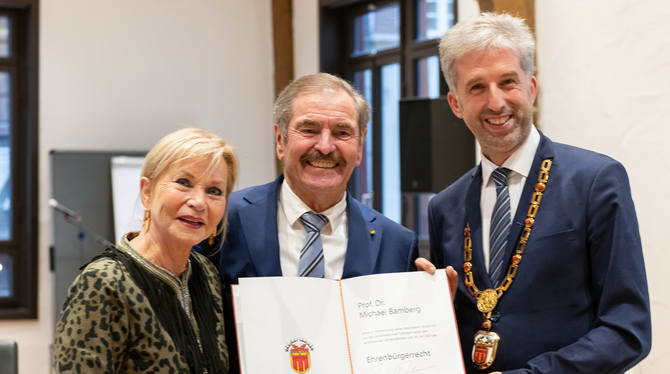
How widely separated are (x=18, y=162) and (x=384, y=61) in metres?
3.62

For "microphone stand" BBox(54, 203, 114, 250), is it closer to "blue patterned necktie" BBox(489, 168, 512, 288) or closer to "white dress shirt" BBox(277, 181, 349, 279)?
"white dress shirt" BBox(277, 181, 349, 279)

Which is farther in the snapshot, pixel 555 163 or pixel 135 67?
pixel 135 67

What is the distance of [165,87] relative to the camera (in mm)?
6277

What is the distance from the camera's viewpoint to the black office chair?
260 cm

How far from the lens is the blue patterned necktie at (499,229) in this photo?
73.2 inches

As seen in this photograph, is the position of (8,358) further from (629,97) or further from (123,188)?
(123,188)

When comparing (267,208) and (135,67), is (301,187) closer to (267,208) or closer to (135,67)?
(267,208)

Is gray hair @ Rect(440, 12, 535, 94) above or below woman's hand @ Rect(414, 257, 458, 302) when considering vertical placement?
above

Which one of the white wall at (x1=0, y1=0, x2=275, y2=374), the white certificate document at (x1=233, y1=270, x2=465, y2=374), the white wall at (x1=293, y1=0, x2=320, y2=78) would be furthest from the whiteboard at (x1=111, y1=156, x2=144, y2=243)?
the white certificate document at (x1=233, y1=270, x2=465, y2=374)

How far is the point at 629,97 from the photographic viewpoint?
3.06 meters

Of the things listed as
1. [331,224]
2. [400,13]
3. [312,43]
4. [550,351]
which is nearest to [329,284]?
[331,224]

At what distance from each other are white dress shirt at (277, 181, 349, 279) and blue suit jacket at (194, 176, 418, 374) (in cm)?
4

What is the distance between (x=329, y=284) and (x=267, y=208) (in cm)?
45

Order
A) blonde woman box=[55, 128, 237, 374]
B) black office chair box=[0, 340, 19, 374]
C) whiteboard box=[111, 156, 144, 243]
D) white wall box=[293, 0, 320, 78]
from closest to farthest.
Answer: blonde woman box=[55, 128, 237, 374], black office chair box=[0, 340, 19, 374], whiteboard box=[111, 156, 144, 243], white wall box=[293, 0, 320, 78]
